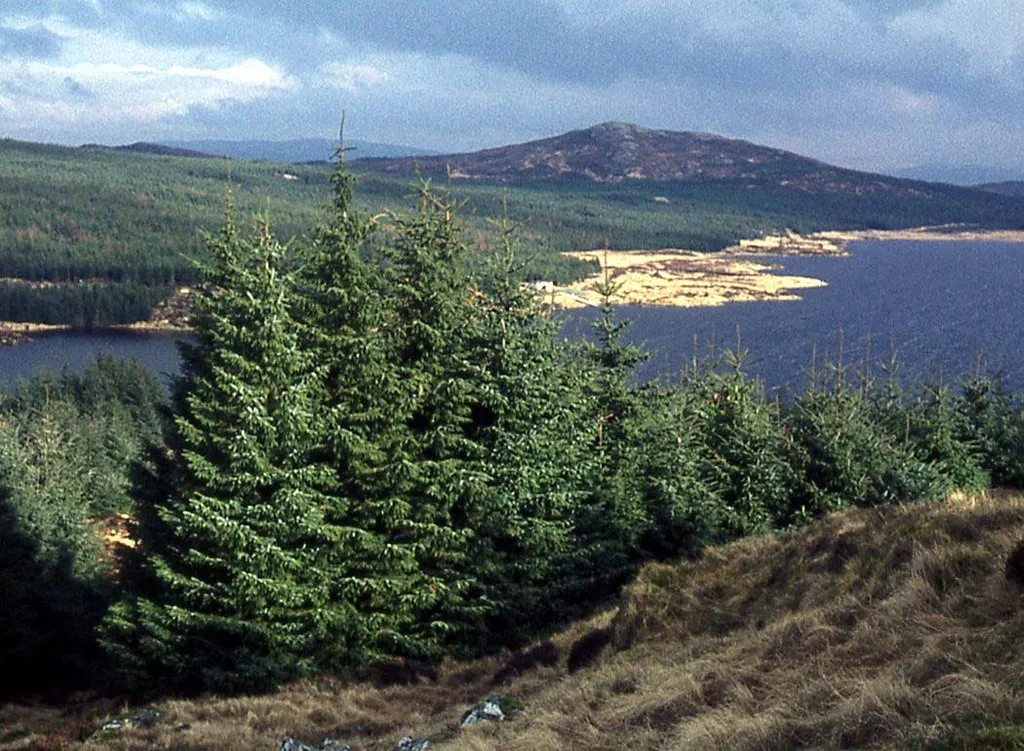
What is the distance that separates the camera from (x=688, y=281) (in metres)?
A: 136

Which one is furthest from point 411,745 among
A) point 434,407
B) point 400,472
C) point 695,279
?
point 695,279

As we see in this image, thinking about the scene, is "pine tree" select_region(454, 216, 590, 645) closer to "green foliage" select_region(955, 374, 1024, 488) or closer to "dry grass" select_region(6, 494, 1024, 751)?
"dry grass" select_region(6, 494, 1024, 751)

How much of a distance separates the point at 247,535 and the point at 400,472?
320cm

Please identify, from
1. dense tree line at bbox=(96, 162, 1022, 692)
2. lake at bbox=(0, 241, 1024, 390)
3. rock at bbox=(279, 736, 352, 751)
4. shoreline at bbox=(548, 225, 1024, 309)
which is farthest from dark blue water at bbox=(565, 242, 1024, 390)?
rock at bbox=(279, 736, 352, 751)

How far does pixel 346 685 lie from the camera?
15.6 metres

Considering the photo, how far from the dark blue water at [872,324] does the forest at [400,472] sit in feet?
96.7

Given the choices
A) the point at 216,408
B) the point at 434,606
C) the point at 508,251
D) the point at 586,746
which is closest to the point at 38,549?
the point at 216,408

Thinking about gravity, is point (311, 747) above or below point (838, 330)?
above

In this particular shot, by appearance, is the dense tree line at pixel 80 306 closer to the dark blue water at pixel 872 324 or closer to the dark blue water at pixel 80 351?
the dark blue water at pixel 80 351

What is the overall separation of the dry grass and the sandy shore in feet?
242

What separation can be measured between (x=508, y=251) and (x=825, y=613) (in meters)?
12.1

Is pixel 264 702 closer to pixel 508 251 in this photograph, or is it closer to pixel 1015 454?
pixel 508 251

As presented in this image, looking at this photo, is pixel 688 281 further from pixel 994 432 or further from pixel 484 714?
pixel 484 714

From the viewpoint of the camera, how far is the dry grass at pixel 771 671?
6941mm
